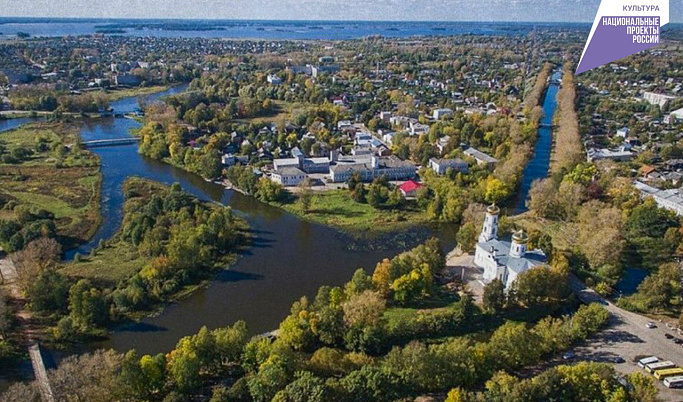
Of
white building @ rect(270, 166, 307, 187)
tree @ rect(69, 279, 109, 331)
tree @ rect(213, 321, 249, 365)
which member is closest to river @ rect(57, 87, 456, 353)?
tree @ rect(69, 279, 109, 331)

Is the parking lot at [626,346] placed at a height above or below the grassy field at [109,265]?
below

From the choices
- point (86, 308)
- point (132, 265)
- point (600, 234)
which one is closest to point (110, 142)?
point (132, 265)

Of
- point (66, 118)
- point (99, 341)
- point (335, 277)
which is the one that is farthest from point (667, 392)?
point (66, 118)

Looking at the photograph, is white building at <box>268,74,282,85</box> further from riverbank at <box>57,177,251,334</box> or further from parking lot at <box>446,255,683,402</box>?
parking lot at <box>446,255,683,402</box>

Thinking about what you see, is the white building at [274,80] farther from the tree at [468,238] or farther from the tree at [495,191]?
the tree at [468,238]

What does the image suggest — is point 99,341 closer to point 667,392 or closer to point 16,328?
point 16,328

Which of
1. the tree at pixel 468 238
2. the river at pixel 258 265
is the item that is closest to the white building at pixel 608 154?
the river at pixel 258 265
